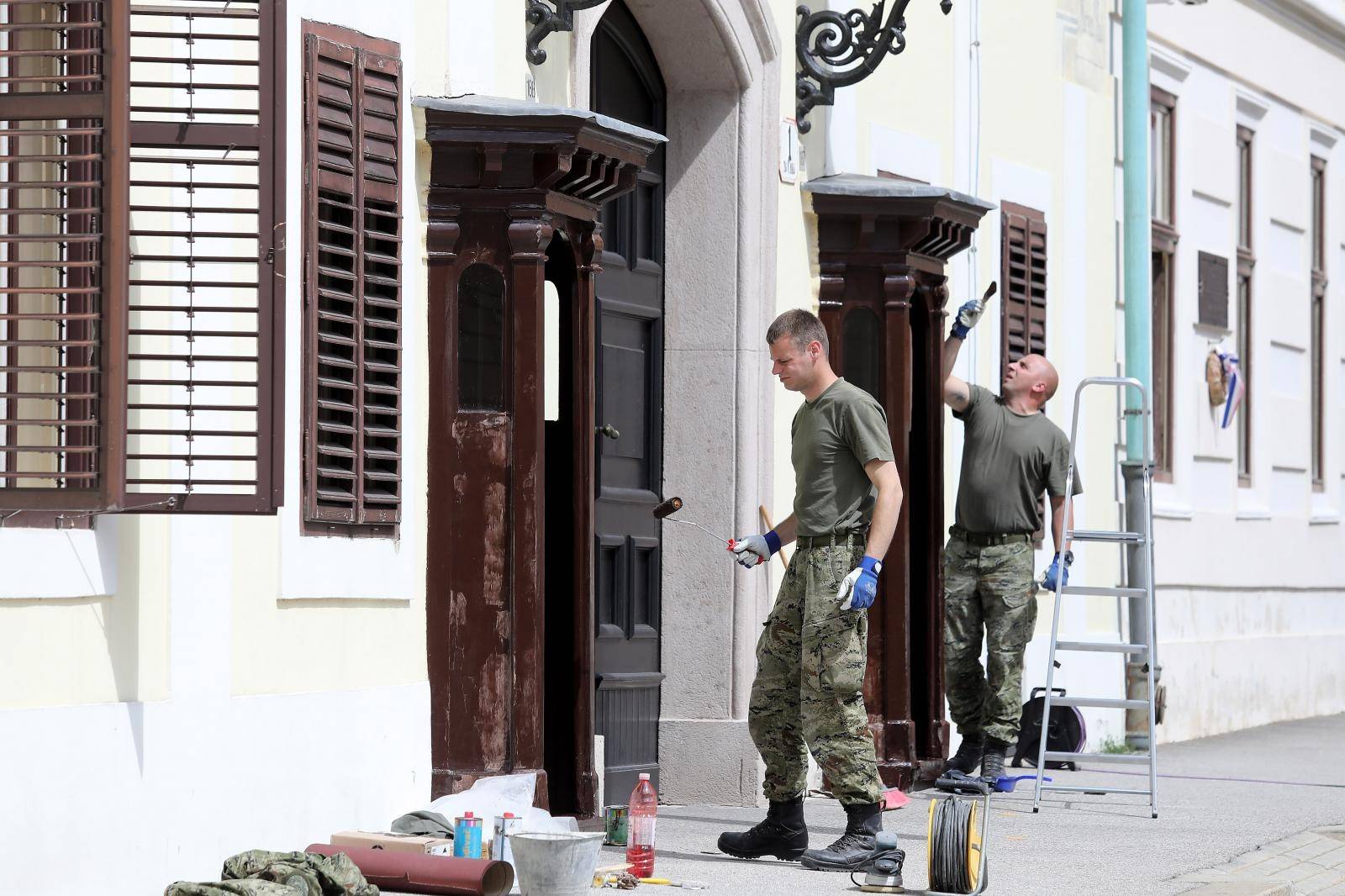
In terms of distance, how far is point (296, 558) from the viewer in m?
8.43

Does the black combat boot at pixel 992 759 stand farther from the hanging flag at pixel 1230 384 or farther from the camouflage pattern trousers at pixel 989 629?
the hanging flag at pixel 1230 384

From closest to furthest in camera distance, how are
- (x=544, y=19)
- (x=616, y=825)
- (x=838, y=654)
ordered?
(x=838, y=654), (x=616, y=825), (x=544, y=19)

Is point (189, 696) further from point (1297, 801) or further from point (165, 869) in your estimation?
point (1297, 801)

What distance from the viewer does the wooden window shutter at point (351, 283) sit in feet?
28.3

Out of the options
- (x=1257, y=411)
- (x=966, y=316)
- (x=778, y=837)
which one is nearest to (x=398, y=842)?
(x=778, y=837)

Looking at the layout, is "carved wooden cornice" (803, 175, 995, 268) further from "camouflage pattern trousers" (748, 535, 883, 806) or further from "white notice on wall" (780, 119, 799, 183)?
"camouflage pattern trousers" (748, 535, 883, 806)

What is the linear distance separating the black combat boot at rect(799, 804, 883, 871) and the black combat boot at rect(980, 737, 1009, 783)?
3200 millimetres

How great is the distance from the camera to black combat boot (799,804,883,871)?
881cm

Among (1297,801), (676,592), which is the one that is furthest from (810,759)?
(1297,801)

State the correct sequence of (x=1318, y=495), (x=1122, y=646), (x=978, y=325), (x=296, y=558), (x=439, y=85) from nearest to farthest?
(x=296, y=558) → (x=439, y=85) → (x=1122, y=646) → (x=978, y=325) → (x=1318, y=495)

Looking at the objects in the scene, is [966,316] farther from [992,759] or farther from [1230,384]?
[1230,384]

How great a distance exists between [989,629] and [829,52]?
298 cm

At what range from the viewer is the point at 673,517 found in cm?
1159

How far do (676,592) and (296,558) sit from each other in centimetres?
344
